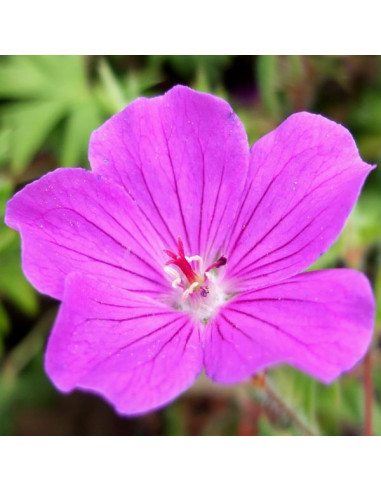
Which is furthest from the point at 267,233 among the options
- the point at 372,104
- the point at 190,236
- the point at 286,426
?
the point at 372,104

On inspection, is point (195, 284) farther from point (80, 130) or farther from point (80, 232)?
point (80, 130)

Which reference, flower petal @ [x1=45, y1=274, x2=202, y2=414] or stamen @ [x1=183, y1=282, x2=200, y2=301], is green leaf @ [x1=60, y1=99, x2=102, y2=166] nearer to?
stamen @ [x1=183, y1=282, x2=200, y2=301]

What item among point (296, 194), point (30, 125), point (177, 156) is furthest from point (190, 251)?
point (30, 125)

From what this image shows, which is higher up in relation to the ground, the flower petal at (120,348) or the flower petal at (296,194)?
the flower petal at (296,194)

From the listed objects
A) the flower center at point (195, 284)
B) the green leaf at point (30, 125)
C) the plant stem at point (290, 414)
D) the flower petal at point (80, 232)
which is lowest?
the plant stem at point (290, 414)

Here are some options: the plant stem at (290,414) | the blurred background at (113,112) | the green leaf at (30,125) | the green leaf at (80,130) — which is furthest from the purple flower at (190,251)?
the green leaf at (30,125)

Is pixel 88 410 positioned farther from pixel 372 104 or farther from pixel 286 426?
pixel 372 104

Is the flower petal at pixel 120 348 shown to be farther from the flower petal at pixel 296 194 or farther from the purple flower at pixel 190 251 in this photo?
the flower petal at pixel 296 194
